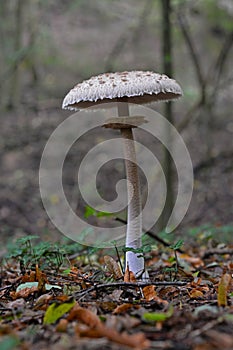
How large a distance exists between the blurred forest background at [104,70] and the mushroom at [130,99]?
8.37 feet

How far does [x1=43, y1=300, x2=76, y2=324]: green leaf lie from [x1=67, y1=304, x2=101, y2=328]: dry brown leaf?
0.03 m

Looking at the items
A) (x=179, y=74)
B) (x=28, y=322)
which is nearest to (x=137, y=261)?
(x=28, y=322)

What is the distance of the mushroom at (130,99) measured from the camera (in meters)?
2.95

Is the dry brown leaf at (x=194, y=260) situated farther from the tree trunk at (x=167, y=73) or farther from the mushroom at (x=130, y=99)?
the tree trunk at (x=167, y=73)

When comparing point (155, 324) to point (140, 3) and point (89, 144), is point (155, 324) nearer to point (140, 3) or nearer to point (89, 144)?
point (89, 144)

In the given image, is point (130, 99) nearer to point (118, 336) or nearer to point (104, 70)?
A: point (118, 336)

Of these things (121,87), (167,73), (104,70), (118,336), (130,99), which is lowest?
(118,336)

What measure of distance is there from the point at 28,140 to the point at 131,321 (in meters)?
9.20

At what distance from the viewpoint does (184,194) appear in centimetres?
881

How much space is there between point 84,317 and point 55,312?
0.48ft

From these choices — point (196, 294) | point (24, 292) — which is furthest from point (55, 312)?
point (196, 294)

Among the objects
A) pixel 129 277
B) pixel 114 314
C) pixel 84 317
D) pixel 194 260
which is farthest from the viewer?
pixel 194 260

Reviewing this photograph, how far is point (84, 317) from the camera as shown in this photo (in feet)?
6.53

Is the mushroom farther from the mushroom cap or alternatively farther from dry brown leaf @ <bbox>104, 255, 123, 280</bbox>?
dry brown leaf @ <bbox>104, 255, 123, 280</bbox>
